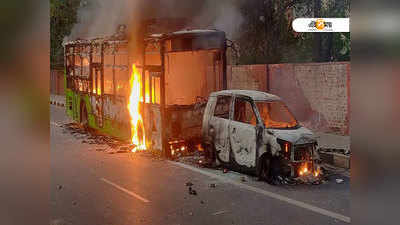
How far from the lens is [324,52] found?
54.8 feet

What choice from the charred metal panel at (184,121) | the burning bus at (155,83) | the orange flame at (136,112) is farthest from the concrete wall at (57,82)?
the charred metal panel at (184,121)

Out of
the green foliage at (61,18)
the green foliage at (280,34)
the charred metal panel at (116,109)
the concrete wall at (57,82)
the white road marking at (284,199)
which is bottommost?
the white road marking at (284,199)

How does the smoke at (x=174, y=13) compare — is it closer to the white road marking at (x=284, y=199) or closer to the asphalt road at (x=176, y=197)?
the asphalt road at (x=176, y=197)

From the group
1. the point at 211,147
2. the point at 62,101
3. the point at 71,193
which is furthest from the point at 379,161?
the point at 62,101

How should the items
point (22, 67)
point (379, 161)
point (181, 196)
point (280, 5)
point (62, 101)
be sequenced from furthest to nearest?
point (62, 101) → point (280, 5) → point (181, 196) → point (379, 161) → point (22, 67)

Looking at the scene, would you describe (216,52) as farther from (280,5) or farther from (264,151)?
(280,5)

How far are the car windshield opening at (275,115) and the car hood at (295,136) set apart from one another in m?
0.38

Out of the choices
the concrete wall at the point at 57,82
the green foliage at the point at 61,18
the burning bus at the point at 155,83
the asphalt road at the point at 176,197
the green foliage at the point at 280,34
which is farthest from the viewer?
the concrete wall at the point at 57,82

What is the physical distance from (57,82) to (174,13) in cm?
1610

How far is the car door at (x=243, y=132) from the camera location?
8.26 meters

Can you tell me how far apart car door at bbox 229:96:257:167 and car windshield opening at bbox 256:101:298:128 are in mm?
226

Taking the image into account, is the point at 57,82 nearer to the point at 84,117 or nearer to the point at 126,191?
the point at 84,117

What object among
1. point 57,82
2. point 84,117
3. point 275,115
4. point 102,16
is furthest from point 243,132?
point 57,82

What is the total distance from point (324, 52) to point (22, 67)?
16181mm
